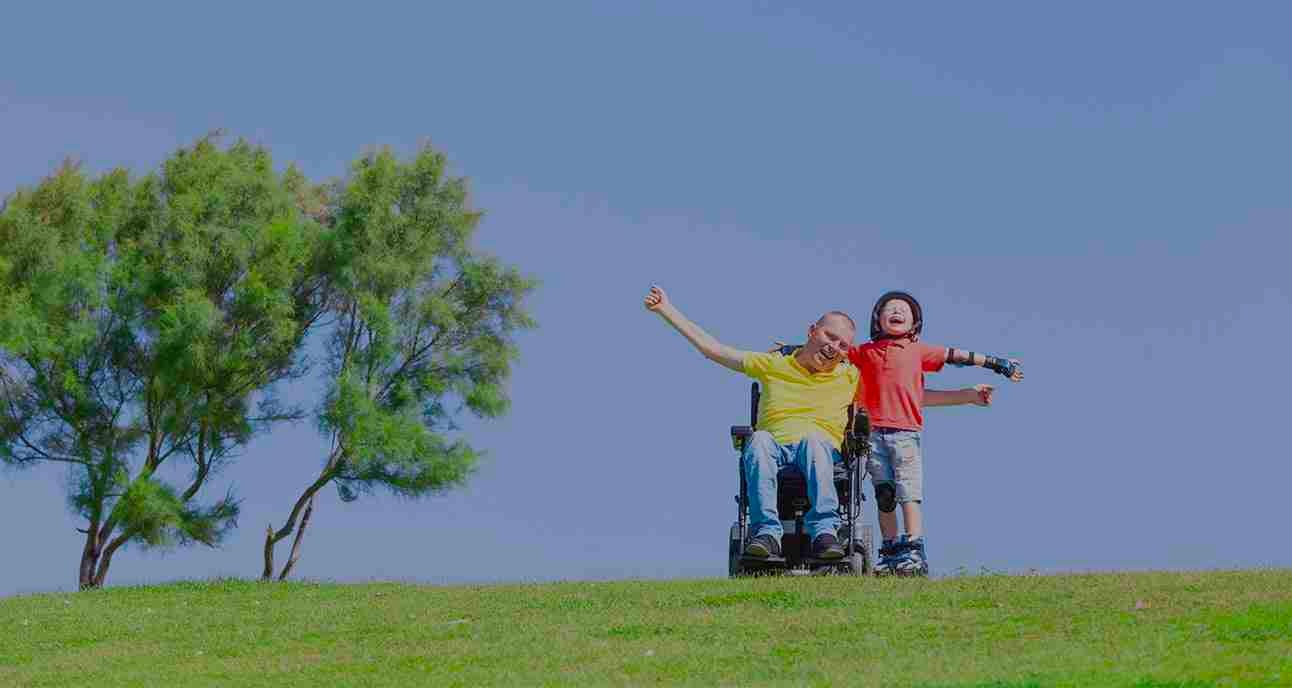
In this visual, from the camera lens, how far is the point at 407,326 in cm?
2412

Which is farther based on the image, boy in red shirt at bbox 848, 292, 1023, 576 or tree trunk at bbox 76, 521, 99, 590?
tree trunk at bbox 76, 521, 99, 590

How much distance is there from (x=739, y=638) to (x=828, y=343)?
3537 mm

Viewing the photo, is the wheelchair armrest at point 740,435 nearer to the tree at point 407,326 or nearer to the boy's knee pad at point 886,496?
the boy's knee pad at point 886,496

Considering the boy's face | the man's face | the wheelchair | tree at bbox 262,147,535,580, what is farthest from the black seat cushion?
tree at bbox 262,147,535,580

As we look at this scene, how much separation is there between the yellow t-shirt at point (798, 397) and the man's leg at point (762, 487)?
30 cm

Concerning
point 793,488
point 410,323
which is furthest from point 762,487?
point 410,323

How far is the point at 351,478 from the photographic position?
23.8m

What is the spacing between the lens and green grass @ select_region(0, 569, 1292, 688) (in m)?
8.59

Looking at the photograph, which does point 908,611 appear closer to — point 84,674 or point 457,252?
point 84,674

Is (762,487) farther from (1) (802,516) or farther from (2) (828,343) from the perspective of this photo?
(2) (828,343)

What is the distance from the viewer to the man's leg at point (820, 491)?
12352 mm

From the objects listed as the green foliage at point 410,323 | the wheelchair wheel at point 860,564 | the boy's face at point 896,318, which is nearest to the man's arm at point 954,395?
the boy's face at point 896,318

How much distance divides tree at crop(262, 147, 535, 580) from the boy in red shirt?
36.9 ft

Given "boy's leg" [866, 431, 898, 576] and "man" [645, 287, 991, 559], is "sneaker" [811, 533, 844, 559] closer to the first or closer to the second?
"man" [645, 287, 991, 559]
